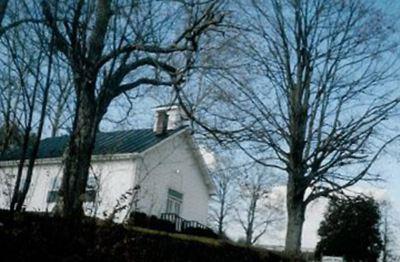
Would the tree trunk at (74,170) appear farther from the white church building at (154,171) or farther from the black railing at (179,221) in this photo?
the black railing at (179,221)

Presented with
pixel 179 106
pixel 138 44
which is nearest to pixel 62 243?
pixel 138 44

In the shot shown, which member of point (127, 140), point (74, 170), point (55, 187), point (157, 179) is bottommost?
point (74, 170)

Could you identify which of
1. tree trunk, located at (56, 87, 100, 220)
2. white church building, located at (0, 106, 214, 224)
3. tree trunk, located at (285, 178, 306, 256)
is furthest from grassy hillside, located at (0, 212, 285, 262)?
white church building, located at (0, 106, 214, 224)

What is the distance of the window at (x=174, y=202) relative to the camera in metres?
29.5

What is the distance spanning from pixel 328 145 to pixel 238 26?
15.5 feet

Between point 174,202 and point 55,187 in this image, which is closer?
point 55,187

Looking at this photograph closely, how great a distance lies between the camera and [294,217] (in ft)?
55.8

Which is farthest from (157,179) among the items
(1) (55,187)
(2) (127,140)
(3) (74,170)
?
(3) (74,170)

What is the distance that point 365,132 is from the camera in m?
18.0

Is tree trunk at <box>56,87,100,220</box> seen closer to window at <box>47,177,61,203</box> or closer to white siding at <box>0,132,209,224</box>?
window at <box>47,177,61,203</box>

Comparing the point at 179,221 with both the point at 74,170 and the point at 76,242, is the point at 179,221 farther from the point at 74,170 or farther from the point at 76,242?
the point at 76,242

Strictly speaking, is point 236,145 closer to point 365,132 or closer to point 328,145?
point 328,145

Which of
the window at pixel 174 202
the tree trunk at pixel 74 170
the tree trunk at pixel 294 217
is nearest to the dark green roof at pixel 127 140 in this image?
the window at pixel 174 202

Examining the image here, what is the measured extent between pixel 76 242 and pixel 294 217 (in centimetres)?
1007
